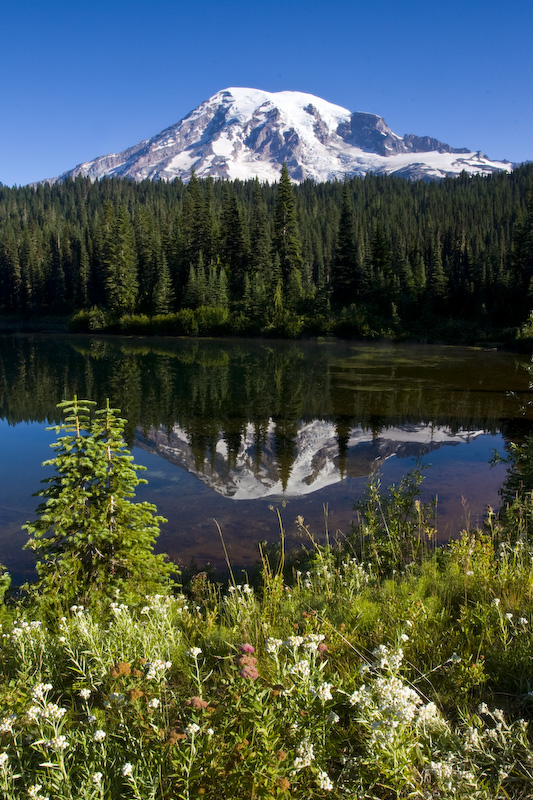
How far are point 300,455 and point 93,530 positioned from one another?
393 inches

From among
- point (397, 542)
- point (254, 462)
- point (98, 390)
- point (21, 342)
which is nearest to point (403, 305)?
point (21, 342)

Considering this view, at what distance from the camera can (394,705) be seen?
2.45 meters

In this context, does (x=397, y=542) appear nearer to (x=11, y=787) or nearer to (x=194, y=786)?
(x=194, y=786)

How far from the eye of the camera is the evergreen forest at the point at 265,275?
6544 centimetres

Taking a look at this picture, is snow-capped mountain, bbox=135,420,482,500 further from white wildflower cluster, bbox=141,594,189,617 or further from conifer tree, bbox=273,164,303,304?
conifer tree, bbox=273,164,303,304

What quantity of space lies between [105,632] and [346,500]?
328 inches

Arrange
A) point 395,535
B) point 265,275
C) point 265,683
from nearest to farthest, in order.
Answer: point 265,683 → point 395,535 → point 265,275

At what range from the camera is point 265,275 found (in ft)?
239

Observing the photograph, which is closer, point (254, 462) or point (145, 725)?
point (145, 725)

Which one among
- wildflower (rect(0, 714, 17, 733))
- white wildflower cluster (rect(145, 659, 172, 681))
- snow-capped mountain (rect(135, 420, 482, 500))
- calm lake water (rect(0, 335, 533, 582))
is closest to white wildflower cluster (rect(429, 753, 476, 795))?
white wildflower cluster (rect(145, 659, 172, 681))

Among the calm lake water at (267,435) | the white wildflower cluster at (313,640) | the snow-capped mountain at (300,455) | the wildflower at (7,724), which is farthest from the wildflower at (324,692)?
the snow-capped mountain at (300,455)

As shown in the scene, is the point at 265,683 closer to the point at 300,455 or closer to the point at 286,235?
the point at 300,455

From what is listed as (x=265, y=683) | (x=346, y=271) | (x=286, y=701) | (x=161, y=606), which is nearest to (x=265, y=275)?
(x=346, y=271)

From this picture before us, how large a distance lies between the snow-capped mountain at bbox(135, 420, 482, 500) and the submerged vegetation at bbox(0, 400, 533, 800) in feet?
22.1
